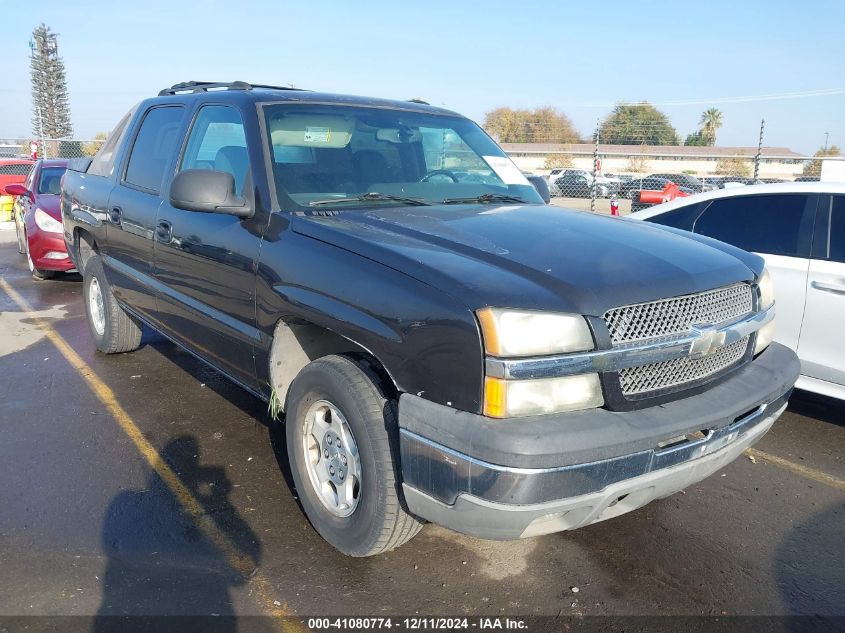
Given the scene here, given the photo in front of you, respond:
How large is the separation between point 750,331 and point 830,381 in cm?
198

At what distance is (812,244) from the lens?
4.82m

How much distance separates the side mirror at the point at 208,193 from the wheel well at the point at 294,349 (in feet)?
2.00

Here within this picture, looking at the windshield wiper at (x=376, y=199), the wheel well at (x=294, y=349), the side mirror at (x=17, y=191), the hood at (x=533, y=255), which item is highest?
the windshield wiper at (x=376, y=199)

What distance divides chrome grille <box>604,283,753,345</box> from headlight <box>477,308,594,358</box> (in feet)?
0.48

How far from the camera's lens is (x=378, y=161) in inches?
153

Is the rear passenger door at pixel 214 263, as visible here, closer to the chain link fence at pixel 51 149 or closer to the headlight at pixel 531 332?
the headlight at pixel 531 332

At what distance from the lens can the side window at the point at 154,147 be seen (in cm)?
456

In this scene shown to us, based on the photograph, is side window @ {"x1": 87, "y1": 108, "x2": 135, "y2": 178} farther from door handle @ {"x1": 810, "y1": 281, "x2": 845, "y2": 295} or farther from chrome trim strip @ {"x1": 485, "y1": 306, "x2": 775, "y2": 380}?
door handle @ {"x1": 810, "y1": 281, "x2": 845, "y2": 295}

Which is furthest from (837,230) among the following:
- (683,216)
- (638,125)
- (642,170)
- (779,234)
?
(642,170)

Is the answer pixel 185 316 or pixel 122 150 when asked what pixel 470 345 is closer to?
pixel 185 316

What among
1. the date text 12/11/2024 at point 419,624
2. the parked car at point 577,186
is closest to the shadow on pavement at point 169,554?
the date text 12/11/2024 at point 419,624

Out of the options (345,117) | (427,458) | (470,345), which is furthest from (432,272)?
(345,117)

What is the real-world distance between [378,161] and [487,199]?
0.63 metres

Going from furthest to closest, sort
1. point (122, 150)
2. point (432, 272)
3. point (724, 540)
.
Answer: point (122, 150) → point (724, 540) → point (432, 272)
